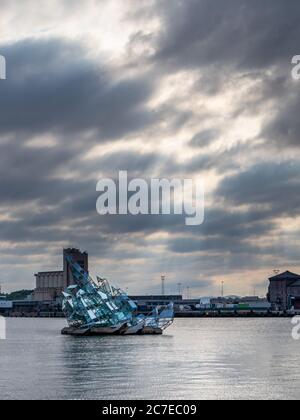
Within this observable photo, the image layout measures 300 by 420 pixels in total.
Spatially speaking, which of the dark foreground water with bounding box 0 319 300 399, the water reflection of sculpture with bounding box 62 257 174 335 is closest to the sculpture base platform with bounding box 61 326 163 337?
the water reflection of sculpture with bounding box 62 257 174 335

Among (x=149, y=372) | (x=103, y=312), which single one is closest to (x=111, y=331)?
(x=103, y=312)

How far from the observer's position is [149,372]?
56875 millimetres

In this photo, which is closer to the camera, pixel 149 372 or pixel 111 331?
pixel 149 372

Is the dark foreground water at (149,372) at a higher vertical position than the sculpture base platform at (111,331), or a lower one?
lower

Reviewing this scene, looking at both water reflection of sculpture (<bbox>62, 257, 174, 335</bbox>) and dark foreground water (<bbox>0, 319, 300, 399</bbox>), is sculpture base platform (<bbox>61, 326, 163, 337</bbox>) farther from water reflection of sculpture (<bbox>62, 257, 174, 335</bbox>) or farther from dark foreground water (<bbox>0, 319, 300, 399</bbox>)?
dark foreground water (<bbox>0, 319, 300, 399</bbox>)

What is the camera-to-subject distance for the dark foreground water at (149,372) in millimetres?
46000

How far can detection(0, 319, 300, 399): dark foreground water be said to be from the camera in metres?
46.0

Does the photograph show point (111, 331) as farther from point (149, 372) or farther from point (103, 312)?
point (149, 372)

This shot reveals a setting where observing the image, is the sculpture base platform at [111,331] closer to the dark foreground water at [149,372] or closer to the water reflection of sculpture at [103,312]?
the water reflection of sculpture at [103,312]

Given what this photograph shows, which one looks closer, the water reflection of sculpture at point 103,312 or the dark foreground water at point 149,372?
the dark foreground water at point 149,372

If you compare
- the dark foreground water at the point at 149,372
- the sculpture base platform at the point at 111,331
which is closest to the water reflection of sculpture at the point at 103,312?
the sculpture base platform at the point at 111,331

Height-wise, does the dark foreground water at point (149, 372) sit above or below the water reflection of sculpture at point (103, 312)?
below
